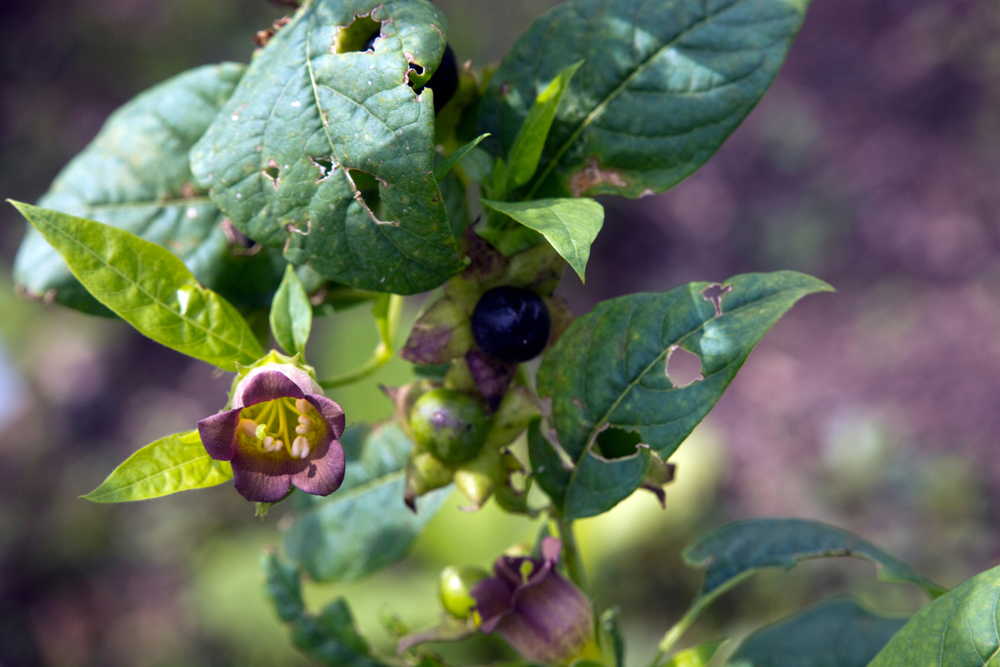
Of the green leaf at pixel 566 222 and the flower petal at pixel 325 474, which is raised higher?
the green leaf at pixel 566 222

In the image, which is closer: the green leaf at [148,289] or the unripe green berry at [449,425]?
the green leaf at [148,289]

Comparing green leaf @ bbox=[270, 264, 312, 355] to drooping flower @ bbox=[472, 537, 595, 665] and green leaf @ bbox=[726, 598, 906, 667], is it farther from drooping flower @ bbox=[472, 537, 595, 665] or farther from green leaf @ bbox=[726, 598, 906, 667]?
green leaf @ bbox=[726, 598, 906, 667]

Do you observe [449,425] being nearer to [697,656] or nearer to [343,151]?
[343,151]

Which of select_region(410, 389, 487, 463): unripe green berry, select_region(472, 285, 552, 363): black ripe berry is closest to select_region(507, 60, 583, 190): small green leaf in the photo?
select_region(472, 285, 552, 363): black ripe berry

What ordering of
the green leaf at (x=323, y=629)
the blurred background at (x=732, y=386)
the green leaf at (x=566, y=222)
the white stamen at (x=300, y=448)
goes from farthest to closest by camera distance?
the blurred background at (x=732, y=386) < the green leaf at (x=323, y=629) < the white stamen at (x=300, y=448) < the green leaf at (x=566, y=222)

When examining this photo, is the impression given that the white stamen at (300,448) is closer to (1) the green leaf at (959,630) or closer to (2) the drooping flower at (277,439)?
(2) the drooping flower at (277,439)

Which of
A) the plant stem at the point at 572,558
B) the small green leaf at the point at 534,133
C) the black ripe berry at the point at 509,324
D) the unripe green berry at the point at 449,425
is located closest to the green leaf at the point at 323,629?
the plant stem at the point at 572,558
